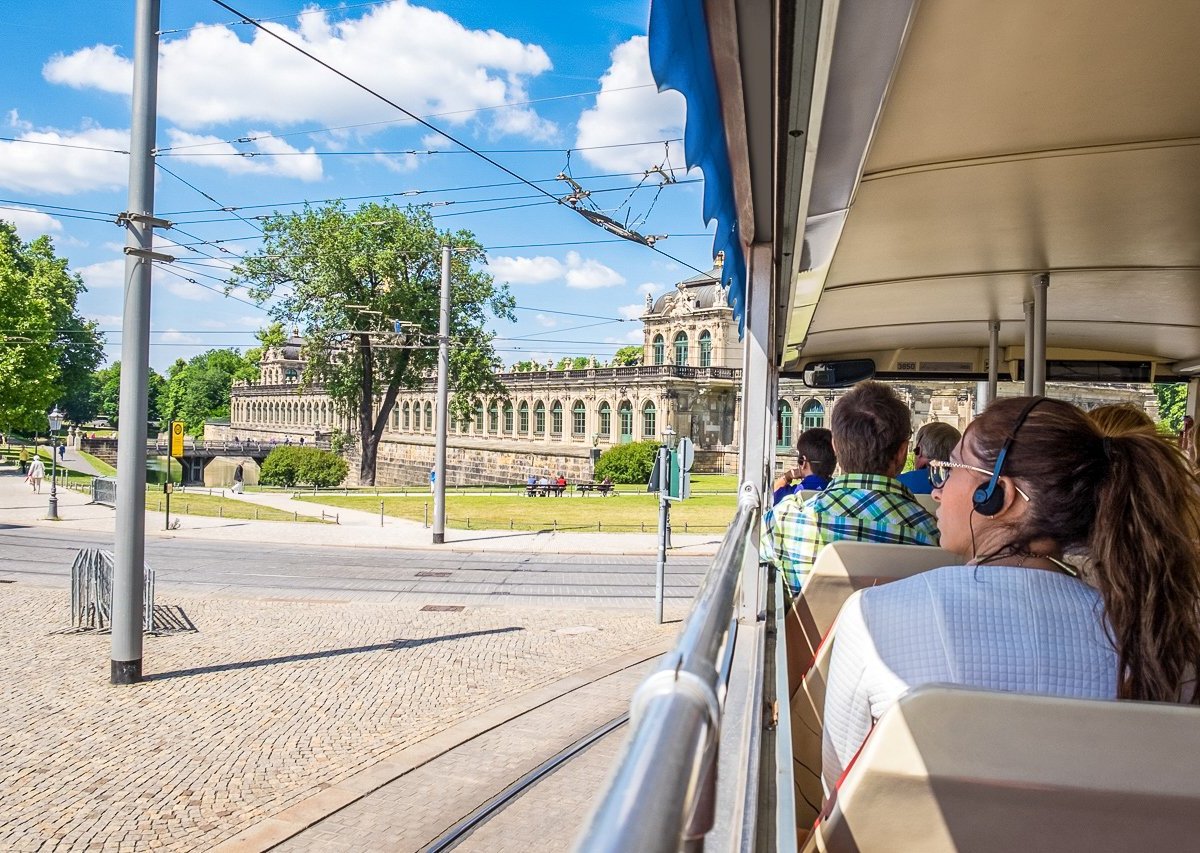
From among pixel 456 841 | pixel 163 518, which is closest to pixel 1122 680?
pixel 456 841

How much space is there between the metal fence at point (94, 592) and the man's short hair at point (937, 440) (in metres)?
10.1

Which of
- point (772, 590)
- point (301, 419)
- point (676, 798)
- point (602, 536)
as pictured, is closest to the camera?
point (676, 798)

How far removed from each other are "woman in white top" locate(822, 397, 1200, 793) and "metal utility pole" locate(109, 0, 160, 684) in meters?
9.47

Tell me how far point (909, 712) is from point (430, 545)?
84.2ft

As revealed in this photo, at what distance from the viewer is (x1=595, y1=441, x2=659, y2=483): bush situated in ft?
182

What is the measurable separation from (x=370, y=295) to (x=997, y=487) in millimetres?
48197

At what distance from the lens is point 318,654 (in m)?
11.7

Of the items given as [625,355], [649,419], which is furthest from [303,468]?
[625,355]

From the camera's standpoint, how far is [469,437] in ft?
283

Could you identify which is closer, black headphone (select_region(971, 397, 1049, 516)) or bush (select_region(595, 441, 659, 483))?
black headphone (select_region(971, 397, 1049, 516))

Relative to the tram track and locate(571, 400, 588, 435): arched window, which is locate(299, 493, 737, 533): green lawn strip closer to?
the tram track

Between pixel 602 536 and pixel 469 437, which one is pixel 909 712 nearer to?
pixel 602 536

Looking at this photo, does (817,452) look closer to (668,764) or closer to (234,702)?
(668,764)

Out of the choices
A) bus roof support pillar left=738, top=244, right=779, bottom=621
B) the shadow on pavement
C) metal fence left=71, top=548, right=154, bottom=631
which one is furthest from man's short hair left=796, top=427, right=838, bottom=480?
metal fence left=71, top=548, right=154, bottom=631
